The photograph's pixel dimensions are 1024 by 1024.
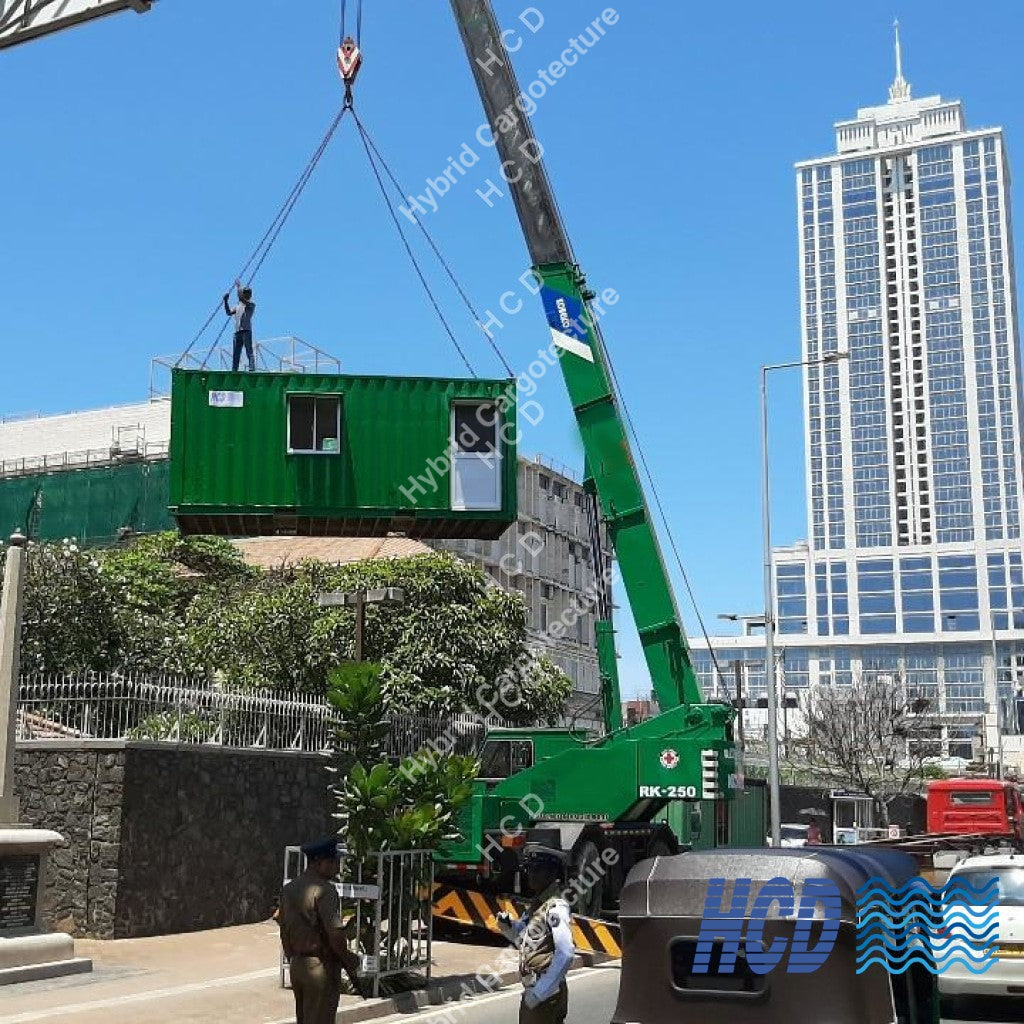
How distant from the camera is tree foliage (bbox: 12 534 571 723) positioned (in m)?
33.3

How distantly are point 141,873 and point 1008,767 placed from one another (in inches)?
4011

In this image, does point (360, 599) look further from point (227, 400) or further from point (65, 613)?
point (65, 613)

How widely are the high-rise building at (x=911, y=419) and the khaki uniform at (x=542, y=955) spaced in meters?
158

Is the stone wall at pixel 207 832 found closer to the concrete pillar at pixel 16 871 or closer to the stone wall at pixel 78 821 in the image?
the stone wall at pixel 78 821

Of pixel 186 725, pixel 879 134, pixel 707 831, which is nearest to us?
pixel 186 725

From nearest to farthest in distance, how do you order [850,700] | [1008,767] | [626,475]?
1. [626,475]
2. [850,700]
3. [1008,767]

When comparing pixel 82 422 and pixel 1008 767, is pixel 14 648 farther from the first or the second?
pixel 1008 767

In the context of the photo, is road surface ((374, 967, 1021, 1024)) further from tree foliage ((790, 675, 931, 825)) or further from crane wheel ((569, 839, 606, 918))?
tree foliage ((790, 675, 931, 825))

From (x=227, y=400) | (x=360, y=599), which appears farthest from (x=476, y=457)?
(x=227, y=400)

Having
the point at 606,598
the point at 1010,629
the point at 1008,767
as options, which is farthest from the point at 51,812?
Answer: the point at 1010,629

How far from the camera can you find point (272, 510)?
19.3 meters

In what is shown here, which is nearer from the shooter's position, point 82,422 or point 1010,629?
point 82,422

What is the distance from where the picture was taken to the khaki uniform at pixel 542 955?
7.29 metres

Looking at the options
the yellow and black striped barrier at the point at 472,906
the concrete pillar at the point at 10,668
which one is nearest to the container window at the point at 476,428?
the yellow and black striped barrier at the point at 472,906
